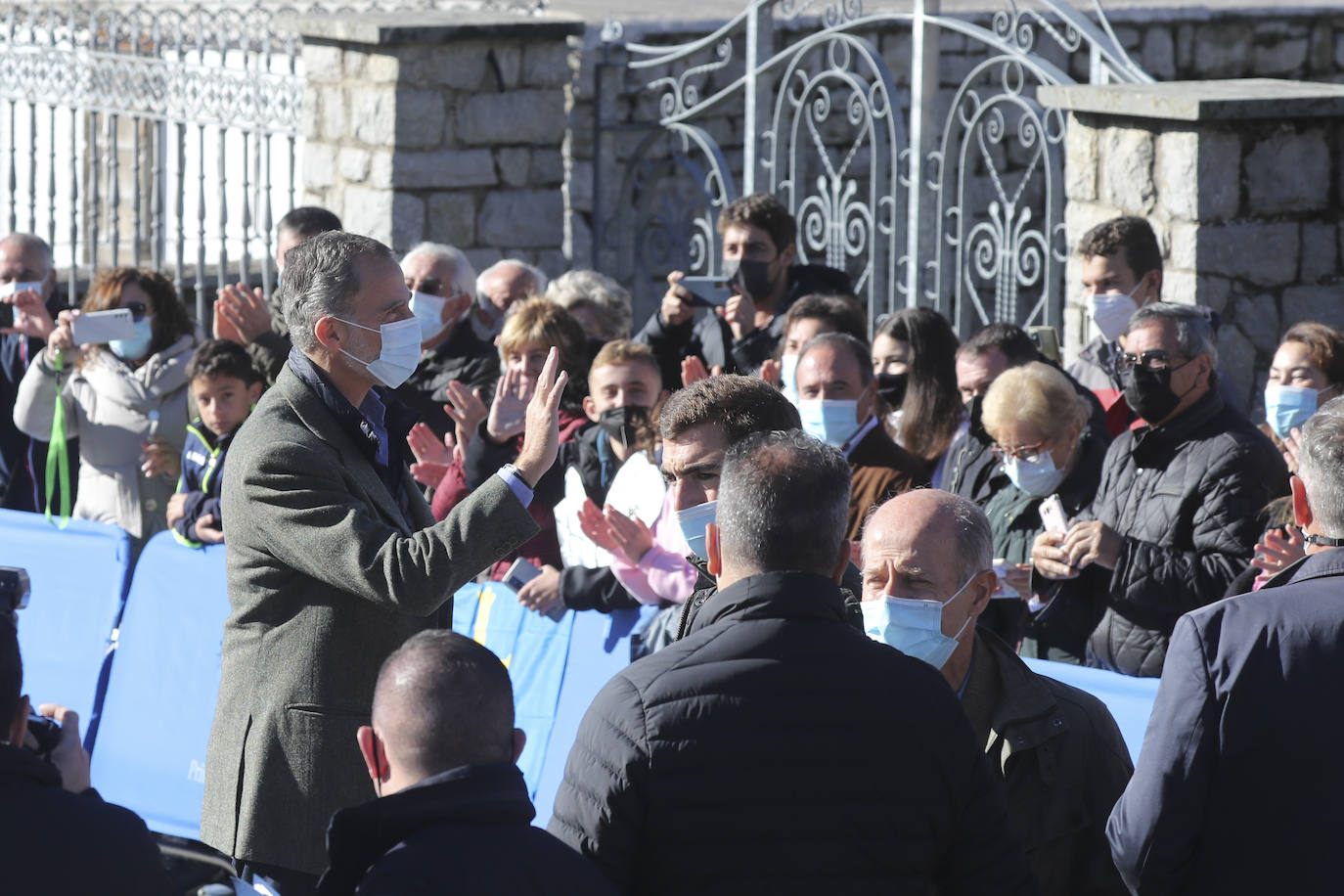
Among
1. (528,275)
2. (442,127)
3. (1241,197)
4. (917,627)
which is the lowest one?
(917,627)

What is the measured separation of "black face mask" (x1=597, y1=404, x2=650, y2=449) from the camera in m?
5.47

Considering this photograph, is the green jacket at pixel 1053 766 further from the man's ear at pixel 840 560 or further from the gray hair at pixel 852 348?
the gray hair at pixel 852 348

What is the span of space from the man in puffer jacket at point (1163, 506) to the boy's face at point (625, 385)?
1.40 meters

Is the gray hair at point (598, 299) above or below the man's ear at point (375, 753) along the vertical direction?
above

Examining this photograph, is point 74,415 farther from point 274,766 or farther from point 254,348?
point 274,766

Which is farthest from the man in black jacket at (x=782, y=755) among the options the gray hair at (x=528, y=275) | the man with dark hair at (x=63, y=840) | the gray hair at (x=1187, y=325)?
the gray hair at (x=528, y=275)

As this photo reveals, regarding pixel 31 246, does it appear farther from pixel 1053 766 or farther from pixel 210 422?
pixel 1053 766

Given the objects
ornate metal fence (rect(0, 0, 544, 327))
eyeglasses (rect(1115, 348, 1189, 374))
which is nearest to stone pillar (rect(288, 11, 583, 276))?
ornate metal fence (rect(0, 0, 544, 327))

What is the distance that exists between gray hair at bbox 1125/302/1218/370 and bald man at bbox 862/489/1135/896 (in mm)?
1860

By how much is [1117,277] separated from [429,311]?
2.37 m

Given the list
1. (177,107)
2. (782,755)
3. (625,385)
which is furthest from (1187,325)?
(177,107)

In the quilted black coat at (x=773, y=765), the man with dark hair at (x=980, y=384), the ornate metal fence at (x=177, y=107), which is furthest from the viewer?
the ornate metal fence at (x=177, y=107)

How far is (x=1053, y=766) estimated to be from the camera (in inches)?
123

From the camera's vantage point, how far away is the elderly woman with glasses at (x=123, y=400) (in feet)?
21.8
